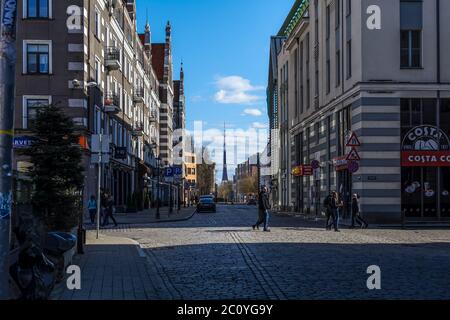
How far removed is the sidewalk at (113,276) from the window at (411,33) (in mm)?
20649

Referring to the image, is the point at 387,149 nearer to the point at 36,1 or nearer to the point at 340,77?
the point at 340,77

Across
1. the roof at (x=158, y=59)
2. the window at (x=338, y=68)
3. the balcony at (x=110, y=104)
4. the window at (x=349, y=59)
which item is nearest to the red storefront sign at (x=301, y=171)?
the window at (x=338, y=68)

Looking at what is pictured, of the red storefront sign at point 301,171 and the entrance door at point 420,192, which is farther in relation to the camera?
the red storefront sign at point 301,171

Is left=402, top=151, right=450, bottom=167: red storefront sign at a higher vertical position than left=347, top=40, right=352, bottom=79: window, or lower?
lower

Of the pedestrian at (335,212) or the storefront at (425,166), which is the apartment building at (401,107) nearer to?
the storefront at (425,166)

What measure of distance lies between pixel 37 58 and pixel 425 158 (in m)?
22.8

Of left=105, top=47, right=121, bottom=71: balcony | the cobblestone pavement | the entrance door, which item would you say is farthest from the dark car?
the cobblestone pavement

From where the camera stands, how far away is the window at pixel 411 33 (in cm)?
3331

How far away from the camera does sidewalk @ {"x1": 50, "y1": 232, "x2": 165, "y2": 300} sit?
9.84 metres

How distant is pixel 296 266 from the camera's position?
13891mm

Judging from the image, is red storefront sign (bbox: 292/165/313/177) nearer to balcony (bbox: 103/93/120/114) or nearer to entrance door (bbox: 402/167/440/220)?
entrance door (bbox: 402/167/440/220)

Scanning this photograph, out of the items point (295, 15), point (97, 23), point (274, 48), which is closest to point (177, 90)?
point (274, 48)

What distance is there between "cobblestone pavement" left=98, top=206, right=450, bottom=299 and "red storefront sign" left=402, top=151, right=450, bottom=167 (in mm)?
10385
